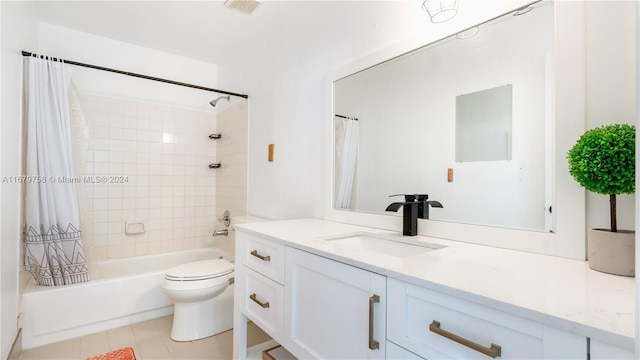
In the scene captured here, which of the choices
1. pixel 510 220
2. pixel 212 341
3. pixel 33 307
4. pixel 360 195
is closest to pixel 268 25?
pixel 360 195

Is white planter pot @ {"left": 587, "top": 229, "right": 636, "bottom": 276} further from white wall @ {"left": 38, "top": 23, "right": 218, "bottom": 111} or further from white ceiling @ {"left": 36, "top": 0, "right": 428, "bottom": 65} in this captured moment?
white wall @ {"left": 38, "top": 23, "right": 218, "bottom": 111}

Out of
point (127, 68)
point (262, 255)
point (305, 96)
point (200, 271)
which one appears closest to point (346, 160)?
point (305, 96)

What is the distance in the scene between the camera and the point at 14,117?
1.77m

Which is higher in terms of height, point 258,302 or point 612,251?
point 612,251

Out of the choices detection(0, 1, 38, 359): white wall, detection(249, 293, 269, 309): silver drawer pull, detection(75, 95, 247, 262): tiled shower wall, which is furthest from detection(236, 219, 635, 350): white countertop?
detection(75, 95, 247, 262): tiled shower wall

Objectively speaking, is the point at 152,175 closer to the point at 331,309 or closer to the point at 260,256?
the point at 260,256

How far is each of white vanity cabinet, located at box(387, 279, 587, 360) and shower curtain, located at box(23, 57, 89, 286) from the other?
2.35 metres

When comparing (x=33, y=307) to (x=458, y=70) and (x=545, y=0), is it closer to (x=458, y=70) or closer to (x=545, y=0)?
(x=458, y=70)

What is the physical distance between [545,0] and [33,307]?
3104 mm

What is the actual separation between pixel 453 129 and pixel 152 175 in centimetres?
275

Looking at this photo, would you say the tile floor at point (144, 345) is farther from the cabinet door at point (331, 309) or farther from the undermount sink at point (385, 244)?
the undermount sink at point (385, 244)

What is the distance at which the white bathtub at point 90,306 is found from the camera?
197 cm

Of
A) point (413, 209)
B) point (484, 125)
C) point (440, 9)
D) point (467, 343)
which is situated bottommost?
point (467, 343)

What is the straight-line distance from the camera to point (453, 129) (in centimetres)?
133
